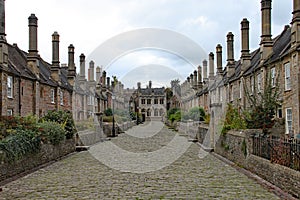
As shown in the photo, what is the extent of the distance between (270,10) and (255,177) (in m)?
18.4

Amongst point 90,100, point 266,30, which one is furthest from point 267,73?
point 90,100

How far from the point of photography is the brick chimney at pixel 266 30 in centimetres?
2719

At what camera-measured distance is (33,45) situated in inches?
1345

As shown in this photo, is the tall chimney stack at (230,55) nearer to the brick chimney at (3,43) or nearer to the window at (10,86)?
the window at (10,86)

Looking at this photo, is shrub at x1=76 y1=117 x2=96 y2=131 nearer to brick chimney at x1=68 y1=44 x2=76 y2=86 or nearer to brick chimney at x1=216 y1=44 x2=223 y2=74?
brick chimney at x1=68 y1=44 x2=76 y2=86

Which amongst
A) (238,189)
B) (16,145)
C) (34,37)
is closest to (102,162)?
(16,145)

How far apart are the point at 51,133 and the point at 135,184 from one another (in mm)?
7472

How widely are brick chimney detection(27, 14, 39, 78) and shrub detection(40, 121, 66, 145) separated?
53.7 feet

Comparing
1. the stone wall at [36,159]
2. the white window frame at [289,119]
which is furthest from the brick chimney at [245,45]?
the stone wall at [36,159]

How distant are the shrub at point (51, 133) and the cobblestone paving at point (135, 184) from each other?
1540 mm

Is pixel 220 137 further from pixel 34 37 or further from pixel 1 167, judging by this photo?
pixel 34 37

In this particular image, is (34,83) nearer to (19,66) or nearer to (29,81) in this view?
(29,81)

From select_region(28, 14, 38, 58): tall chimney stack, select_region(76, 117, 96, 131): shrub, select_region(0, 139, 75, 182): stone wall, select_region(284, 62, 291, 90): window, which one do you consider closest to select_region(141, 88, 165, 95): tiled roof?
select_region(28, 14, 38, 58): tall chimney stack

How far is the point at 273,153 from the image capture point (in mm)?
11492
